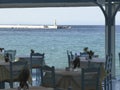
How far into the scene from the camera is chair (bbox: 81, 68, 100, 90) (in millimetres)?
7047

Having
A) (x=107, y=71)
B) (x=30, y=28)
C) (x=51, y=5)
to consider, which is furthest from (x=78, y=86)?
(x=30, y=28)

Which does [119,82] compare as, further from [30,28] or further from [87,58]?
[30,28]

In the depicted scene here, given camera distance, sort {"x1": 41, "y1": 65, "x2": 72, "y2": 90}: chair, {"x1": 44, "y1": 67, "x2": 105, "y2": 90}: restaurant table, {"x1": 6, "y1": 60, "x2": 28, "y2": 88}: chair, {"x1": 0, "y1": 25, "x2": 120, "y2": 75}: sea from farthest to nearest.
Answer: {"x1": 0, "y1": 25, "x2": 120, "y2": 75}: sea
{"x1": 6, "y1": 60, "x2": 28, "y2": 88}: chair
{"x1": 44, "y1": 67, "x2": 105, "y2": 90}: restaurant table
{"x1": 41, "y1": 65, "x2": 72, "y2": 90}: chair

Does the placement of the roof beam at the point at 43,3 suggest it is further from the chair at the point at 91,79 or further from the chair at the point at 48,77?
the chair at the point at 91,79

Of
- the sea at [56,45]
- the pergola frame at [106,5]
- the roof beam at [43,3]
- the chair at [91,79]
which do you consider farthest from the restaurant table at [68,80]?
the sea at [56,45]

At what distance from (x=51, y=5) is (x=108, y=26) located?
1840 mm

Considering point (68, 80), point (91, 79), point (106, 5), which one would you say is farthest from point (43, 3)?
point (91, 79)

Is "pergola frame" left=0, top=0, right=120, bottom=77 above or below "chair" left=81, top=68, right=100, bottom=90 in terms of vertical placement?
above

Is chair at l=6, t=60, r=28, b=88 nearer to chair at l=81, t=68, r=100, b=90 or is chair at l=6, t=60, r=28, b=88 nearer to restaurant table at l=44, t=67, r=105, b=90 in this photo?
restaurant table at l=44, t=67, r=105, b=90

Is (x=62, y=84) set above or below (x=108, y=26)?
below

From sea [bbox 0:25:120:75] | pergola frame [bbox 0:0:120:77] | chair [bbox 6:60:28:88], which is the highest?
pergola frame [bbox 0:0:120:77]

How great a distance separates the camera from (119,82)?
433 inches

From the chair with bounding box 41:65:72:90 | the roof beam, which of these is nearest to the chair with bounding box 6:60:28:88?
the chair with bounding box 41:65:72:90

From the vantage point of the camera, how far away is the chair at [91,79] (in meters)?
7.05
